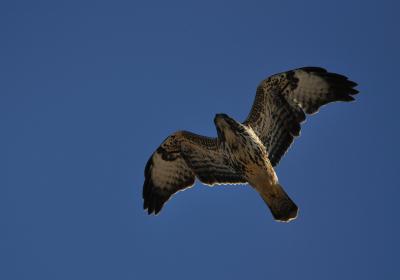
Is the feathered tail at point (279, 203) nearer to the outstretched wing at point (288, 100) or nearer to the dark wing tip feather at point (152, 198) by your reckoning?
the outstretched wing at point (288, 100)

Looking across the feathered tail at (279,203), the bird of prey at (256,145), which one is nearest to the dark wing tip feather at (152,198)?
the bird of prey at (256,145)

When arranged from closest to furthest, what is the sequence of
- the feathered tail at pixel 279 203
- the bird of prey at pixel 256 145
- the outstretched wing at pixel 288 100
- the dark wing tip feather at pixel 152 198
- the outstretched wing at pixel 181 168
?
the feathered tail at pixel 279 203
the bird of prey at pixel 256 145
the outstretched wing at pixel 288 100
the outstretched wing at pixel 181 168
the dark wing tip feather at pixel 152 198

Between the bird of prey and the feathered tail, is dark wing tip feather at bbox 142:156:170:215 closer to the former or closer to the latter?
the bird of prey

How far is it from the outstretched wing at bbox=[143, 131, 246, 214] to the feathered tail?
2.63 feet

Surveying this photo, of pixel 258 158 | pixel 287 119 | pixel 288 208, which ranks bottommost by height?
pixel 288 208

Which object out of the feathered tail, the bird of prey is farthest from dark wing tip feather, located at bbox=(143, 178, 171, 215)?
the feathered tail

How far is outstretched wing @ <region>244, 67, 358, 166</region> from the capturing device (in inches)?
445

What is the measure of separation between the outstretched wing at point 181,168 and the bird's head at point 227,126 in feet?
1.98

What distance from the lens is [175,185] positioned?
39.5 feet

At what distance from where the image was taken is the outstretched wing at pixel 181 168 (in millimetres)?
11586

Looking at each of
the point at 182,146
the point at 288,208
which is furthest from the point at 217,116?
the point at 288,208

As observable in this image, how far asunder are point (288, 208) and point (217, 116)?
2.02 meters

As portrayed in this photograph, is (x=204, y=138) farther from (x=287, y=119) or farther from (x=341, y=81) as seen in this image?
(x=341, y=81)

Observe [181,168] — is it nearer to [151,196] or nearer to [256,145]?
[151,196]
